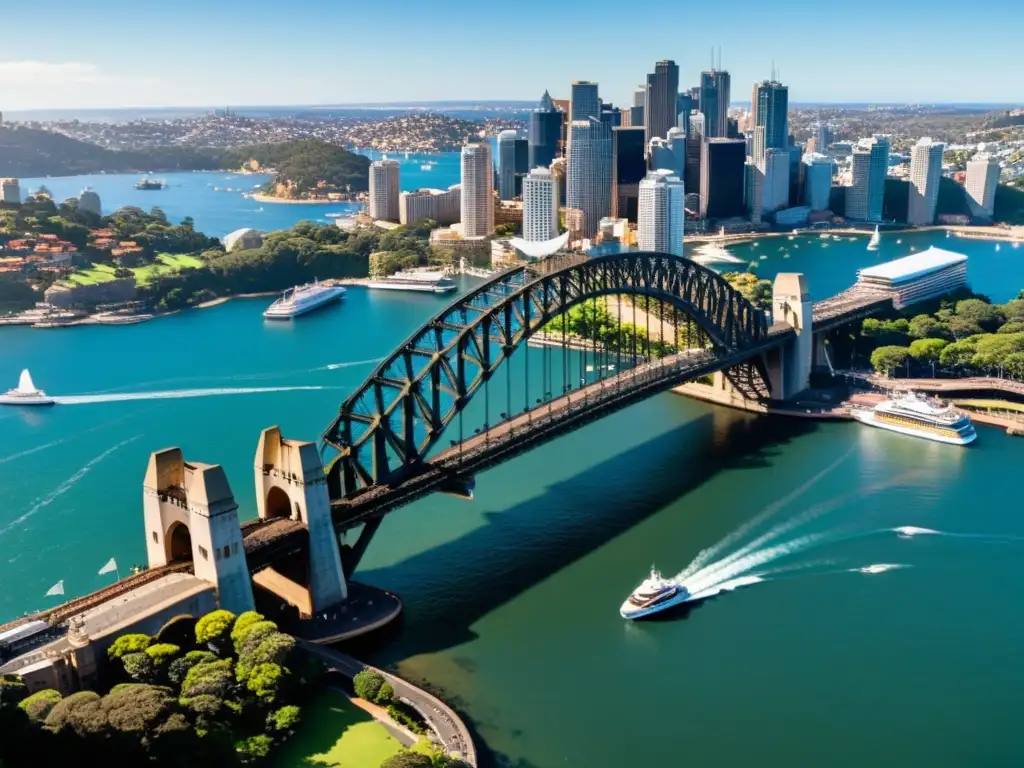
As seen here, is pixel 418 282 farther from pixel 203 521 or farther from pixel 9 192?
pixel 203 521

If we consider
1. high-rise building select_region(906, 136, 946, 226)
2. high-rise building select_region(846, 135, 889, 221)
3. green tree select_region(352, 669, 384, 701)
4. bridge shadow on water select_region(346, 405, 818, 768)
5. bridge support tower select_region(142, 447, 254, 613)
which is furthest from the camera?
high-rise building select_region(846, 135, 889, 221)

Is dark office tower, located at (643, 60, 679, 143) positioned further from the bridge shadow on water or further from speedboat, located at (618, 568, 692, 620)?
speedboat, located at (618, 568, 692, 620)

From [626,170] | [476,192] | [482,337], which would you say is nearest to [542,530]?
[482,337]

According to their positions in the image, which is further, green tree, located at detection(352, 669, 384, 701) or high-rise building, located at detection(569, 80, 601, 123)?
high-rise building, located at detection(569, 80, 601, 123)

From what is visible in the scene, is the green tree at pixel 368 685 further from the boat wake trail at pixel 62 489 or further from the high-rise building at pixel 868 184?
the high-rise building at pixel 868 184

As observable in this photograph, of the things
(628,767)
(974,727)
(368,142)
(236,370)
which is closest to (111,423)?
(236,370)

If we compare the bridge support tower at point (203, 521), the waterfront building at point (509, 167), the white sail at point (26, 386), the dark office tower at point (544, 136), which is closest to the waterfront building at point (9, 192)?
the white sail at point (26, 386)

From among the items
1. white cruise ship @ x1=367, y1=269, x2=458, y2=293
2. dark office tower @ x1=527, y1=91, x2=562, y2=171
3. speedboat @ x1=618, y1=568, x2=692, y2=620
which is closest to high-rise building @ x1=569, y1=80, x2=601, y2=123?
dark office tower @ x1=527, y1=91, x2=562, y2=171
